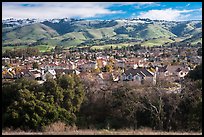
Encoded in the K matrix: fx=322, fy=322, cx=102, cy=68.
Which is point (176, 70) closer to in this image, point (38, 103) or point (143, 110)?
point (143, 110)

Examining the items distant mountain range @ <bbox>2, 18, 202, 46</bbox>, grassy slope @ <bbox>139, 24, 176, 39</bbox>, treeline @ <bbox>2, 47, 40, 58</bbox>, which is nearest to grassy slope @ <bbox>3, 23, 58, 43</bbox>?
distant mountain range @ <bbox>2, 18, 202, 46</bbox>

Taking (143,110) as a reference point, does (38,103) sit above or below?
above

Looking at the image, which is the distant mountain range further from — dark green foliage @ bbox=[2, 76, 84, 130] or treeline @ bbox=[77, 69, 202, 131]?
treeline @ bbox=[77, 69, 202, 131]

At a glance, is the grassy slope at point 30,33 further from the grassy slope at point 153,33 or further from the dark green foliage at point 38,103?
the dark green foliage at point 38,103

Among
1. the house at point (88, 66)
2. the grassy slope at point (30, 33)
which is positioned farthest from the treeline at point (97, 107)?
the grassy slope at point (30, 33)

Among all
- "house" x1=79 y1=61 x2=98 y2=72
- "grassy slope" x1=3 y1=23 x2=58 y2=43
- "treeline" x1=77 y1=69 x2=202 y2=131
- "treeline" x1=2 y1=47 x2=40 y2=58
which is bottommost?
"grassy slope" x1=3 y1=23 x2=58 y2=43

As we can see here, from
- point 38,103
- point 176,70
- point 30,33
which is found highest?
point 38,103

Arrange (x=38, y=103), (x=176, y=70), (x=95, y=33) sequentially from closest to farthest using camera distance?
(x=38, y=103) < (x=176, y=70) < (x=95, y=33)

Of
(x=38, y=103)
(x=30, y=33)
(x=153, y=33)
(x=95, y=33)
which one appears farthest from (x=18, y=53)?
(x=153, y=33)

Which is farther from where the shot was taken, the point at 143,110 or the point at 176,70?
the point at 176,70
